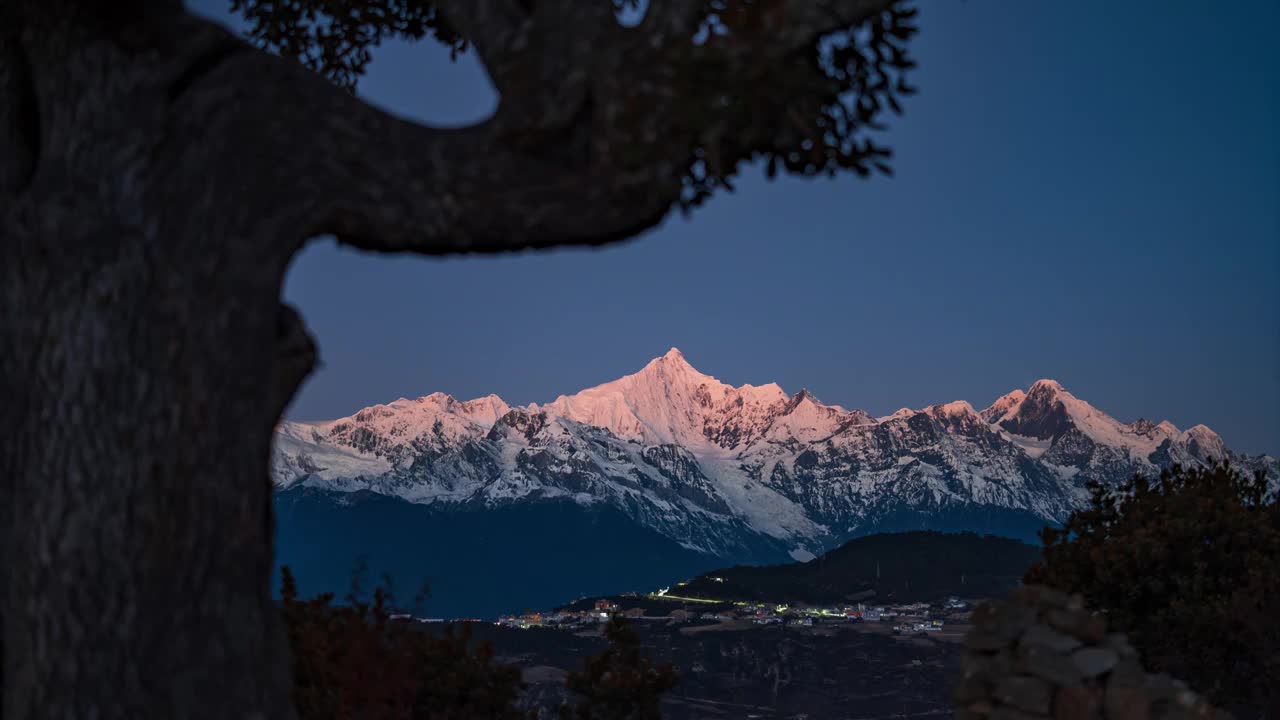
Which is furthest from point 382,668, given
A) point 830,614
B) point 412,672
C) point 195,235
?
point 830,614

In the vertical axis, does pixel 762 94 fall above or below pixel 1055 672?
above

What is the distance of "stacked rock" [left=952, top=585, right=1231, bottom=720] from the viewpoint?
8.41 metres

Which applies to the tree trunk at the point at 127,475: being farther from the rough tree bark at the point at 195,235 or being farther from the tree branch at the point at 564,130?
the tree branch at the point at 564,130

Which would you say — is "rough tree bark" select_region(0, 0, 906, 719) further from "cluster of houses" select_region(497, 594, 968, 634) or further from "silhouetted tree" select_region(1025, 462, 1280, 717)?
"cluster of houses" select_region(497, 594, 968, 634)

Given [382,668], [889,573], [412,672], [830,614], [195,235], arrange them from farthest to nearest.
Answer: [889,573] → [830,614] → [412,672] → [382,668] → [195,235]

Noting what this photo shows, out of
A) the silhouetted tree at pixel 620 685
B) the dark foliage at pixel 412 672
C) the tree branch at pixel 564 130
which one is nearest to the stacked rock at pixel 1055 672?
the silhouetted tree at pixel 620 685

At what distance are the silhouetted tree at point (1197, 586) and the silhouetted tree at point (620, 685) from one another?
6.27 metres

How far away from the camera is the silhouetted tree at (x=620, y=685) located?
10.2m

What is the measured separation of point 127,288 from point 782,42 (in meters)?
4.22

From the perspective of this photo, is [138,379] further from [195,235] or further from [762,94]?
[762,94]

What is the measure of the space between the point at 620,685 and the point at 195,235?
6.80 m

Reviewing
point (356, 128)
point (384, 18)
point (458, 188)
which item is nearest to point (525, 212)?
point (458, 188)

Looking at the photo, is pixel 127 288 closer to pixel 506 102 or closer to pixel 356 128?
pixel 356 128

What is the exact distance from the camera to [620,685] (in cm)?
1023
